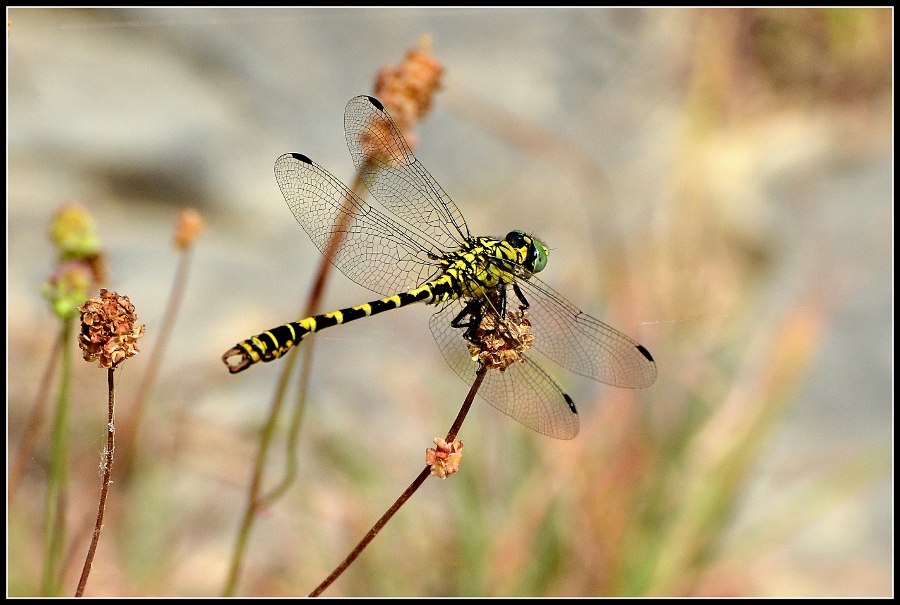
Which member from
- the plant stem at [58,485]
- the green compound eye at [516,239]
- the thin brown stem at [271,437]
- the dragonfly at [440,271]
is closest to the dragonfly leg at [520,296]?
the dragonfly at [440,271]

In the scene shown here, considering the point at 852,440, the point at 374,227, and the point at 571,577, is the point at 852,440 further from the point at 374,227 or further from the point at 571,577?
the point at 374,227

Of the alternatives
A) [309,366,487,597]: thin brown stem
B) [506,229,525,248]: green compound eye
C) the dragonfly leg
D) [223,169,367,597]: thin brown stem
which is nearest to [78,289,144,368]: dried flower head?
[309,366,487,597]: thin brown stem

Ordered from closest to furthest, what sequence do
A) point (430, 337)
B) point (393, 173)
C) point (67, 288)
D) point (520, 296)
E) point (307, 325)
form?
1. point (67, 288)
2. point (307, 325)
3. point (520, 296)
4. point (393, 173)
5. point (430, 337)

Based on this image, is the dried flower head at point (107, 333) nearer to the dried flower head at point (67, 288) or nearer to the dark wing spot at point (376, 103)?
the dried flower head at point (67, 288)

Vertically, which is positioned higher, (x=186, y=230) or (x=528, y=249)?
(x=528, y=249)

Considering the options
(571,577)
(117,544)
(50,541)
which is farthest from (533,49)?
(50,541)

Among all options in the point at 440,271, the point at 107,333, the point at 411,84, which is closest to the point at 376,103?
the point at 411,84

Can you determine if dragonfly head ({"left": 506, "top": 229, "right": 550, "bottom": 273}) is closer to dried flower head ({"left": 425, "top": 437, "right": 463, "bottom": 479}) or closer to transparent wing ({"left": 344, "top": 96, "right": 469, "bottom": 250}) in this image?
transparent wing ({"left": 344, "top": 96, "right": 469, "bottom": 250})

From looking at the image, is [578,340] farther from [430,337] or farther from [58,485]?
[430,337]
